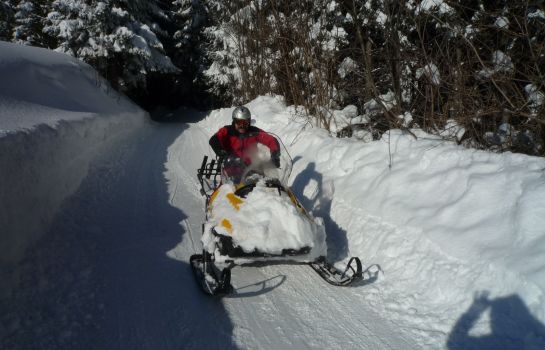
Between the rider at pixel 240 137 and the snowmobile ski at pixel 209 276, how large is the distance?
1.88 metres

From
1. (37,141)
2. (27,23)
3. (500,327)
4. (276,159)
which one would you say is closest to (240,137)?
(276,159)

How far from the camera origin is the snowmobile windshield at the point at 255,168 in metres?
4.66

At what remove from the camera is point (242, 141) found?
5.99 meters

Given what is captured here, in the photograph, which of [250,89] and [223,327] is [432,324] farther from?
[250,89]

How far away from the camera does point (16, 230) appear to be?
353 centimetres

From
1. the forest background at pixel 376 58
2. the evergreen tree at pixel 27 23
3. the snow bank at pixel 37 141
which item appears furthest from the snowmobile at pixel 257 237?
the evergreen tree at pixel 27 23

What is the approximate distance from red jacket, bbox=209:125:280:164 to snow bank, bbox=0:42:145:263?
231cm

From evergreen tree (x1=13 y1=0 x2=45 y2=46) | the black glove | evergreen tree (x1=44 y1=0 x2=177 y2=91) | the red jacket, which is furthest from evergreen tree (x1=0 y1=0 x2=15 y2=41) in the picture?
the black glove

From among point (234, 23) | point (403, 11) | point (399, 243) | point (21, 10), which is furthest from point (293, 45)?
point (21, 10)

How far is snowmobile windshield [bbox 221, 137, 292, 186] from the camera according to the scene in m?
4.66

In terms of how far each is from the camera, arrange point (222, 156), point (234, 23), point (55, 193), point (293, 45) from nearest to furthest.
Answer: point (55, 193) < point (222, 156) < point (293, 45) < point (234, 23)

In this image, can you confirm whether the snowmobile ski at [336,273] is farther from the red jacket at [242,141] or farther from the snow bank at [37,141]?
the snow bank at [37,141]

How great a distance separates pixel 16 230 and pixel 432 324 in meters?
4.02

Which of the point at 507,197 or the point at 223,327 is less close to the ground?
the point at 507,197
